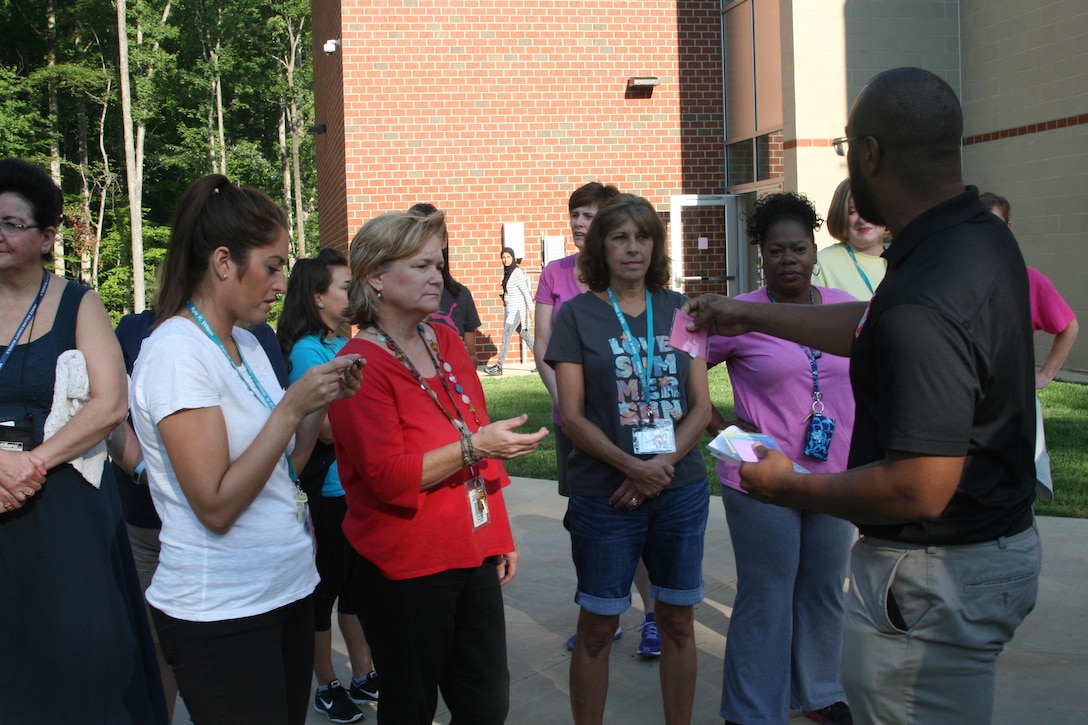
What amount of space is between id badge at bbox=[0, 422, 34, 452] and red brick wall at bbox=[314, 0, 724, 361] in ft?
45.9

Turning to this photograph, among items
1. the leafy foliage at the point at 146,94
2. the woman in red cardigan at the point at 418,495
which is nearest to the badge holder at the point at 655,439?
the woman in red cardigan at the point at 418,495

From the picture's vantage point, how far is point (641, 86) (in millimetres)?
17766

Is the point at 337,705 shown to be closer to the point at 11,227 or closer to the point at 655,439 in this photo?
the point at 655,439

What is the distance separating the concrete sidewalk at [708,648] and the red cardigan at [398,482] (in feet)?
4.78

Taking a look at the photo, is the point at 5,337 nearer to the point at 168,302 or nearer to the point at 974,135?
the point at 168,302

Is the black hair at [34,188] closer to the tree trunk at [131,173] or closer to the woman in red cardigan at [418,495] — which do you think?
the woman in red cardigan at [418,495]

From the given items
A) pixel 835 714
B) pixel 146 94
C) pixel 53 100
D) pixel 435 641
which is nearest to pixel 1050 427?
pixel 835 714

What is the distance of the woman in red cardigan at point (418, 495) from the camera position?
10.2 ft

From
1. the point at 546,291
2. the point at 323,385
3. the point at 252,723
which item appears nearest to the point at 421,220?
the point at 323,385

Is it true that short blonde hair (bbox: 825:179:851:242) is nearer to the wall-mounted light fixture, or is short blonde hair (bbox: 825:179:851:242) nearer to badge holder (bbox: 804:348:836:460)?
badge holder (bbox: 804:348:836:460)

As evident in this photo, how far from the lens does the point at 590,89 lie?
1773cm

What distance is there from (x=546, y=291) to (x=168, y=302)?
298 centimetres

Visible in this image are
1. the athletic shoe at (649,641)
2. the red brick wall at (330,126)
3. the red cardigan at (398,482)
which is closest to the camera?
the red cardigan at (398,482)

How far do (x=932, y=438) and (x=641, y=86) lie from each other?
646 inches
